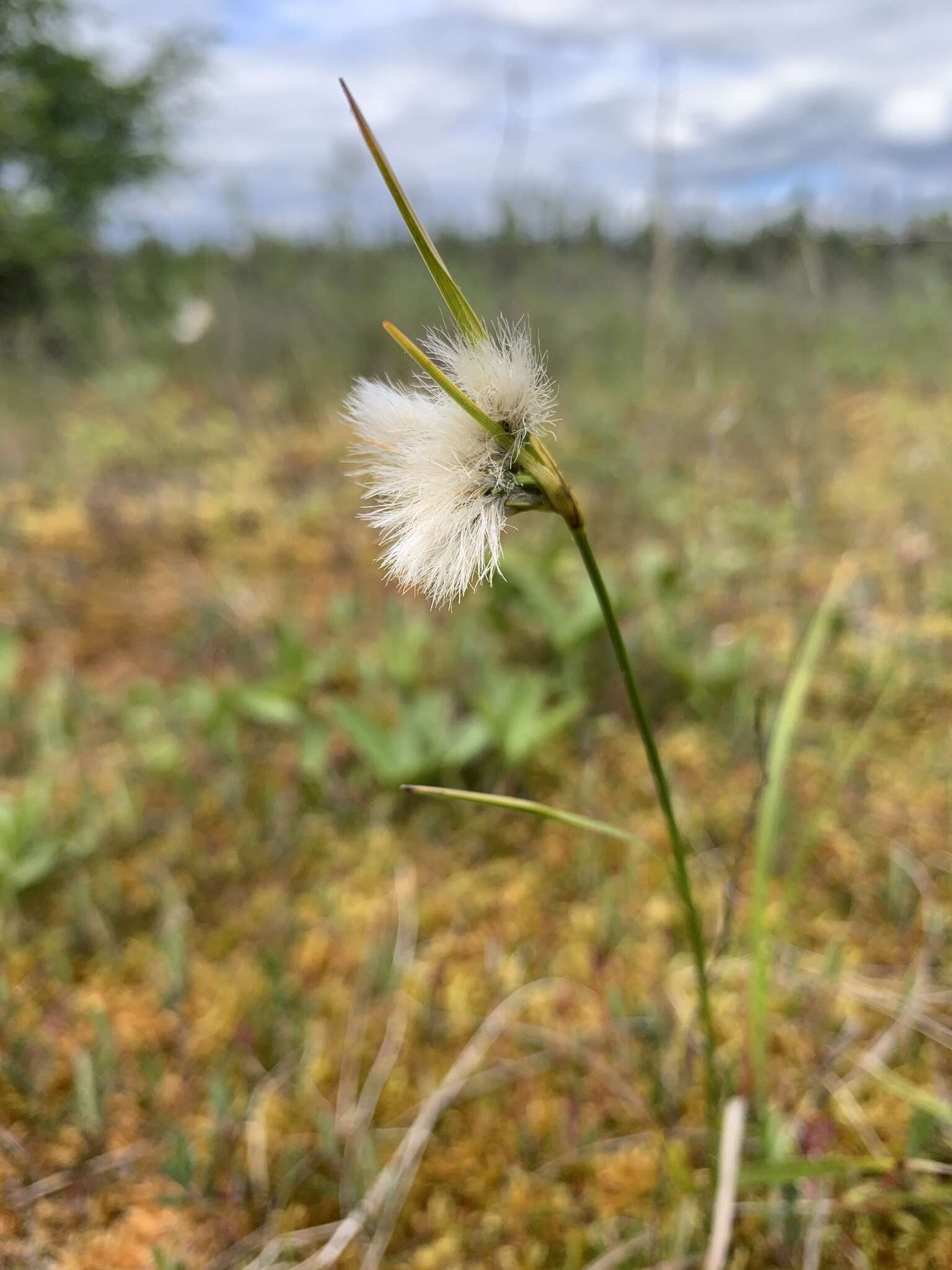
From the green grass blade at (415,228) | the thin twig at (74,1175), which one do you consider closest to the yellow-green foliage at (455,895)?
the thin twig at (74,1175)

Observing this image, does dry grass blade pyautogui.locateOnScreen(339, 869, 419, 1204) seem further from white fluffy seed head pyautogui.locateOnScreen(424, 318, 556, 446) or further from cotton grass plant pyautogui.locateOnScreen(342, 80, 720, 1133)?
white fluffy seed head pyautogui.locateOnScreen(424, 318, 556, 446)

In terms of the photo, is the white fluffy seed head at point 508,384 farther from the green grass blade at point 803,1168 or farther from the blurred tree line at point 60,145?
the blurred tree line at point 60,145

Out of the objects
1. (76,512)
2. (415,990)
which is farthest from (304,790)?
(76,512)

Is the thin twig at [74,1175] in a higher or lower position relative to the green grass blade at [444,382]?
lower

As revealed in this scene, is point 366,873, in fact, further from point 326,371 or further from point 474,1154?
point 326,371

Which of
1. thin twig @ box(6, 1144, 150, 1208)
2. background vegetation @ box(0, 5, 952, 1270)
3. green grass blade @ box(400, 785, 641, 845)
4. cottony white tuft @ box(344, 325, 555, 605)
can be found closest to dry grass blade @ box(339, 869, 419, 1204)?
background vegetation @ box(0, 5, 952, 1270)
